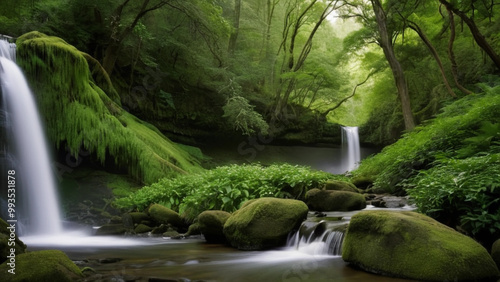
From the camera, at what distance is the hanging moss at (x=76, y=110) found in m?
8.76

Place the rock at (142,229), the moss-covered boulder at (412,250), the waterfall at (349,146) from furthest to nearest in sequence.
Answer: the waterfall at (349,146) → the rock at (142,229) → the moss-covered boulder at (412,250)

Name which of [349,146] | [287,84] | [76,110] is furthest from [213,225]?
[349,146]

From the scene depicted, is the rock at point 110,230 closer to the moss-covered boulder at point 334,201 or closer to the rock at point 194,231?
the rock at point 194,231

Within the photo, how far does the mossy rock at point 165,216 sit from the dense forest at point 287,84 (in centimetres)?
62

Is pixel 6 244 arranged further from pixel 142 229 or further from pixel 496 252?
pixel 496 252

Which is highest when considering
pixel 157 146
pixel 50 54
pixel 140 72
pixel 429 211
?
pixel 140 72

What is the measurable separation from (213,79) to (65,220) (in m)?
10.6

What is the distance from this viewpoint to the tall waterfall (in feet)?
25.1

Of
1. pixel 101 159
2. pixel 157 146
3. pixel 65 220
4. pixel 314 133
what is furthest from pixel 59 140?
pixel 314 133

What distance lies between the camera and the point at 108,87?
12.0 m

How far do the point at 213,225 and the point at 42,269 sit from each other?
330cm

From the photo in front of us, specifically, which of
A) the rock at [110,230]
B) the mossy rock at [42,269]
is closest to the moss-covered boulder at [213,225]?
the rock at [110,230]

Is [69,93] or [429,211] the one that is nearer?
[429,211]

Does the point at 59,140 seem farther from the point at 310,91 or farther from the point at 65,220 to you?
the point at 310,91
